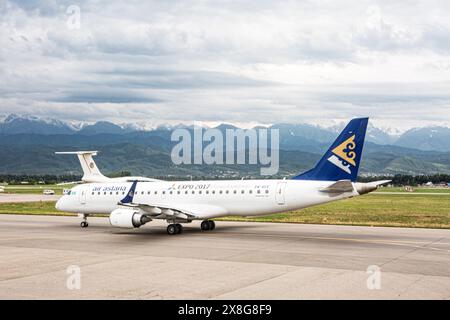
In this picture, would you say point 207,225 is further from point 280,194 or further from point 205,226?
point 280,194

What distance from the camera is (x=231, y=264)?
20.0 m

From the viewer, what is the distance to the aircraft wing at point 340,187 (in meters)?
27.4

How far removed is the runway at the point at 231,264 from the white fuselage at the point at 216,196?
1.55m

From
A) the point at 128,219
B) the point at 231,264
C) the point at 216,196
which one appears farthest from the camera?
the point at 216,196

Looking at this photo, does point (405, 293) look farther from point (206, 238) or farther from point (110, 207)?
point (110, 207)

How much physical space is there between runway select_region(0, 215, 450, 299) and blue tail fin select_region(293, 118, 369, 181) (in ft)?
11.0

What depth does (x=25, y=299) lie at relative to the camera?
14180 mm

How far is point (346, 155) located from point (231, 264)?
11.5 meters

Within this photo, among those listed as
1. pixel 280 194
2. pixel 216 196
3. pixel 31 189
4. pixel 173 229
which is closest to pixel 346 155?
pixel 280 194

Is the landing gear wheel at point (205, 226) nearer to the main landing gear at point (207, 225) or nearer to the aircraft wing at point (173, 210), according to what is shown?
the main landing gear at point (207, 225)

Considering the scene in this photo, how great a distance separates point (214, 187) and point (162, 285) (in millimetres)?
17224

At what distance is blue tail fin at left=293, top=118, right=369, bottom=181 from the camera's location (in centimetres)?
2852

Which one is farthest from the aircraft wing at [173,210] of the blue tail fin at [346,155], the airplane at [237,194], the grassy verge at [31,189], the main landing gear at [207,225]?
the grassy verge at [31,189]
